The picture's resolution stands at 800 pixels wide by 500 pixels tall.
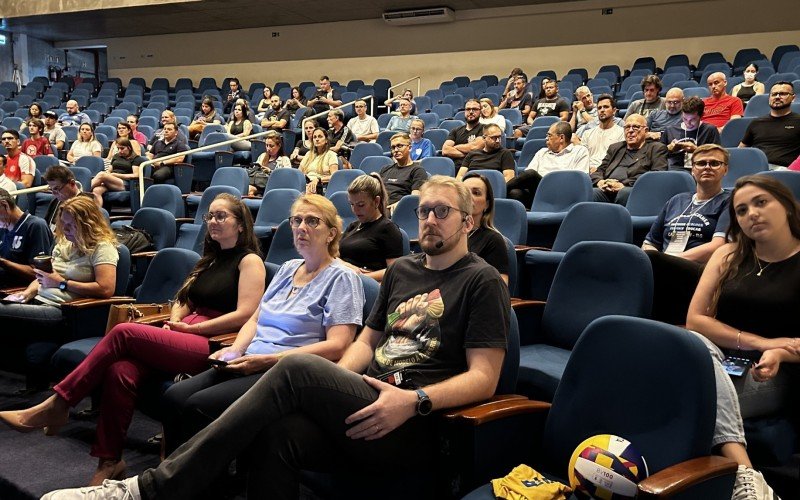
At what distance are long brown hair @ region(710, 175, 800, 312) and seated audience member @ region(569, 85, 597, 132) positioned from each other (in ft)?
12.5

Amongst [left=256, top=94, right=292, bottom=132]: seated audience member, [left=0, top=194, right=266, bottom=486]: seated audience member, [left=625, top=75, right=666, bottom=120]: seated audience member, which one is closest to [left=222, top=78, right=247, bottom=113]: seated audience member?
[left=256, top=94, right=292, bottom=132]: seated audience member

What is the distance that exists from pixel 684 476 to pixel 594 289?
3.25 ft

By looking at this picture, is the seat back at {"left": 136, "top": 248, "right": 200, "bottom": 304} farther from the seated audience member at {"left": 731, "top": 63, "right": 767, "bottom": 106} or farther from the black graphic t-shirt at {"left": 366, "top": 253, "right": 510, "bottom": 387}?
the seated audience member at {"left": 731, "top": 63, "right": 767, "bottom": 106}

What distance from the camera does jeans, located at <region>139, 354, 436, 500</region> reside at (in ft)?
4.35

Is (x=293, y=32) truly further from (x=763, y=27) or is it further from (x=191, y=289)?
(x=191, y=289)

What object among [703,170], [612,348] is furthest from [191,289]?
[703,170]

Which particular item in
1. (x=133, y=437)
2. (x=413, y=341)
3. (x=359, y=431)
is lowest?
(x=133, y=437)

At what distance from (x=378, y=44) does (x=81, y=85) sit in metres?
4.76

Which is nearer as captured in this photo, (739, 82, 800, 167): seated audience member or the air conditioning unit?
(739, 82, 800, 167): seated audience member

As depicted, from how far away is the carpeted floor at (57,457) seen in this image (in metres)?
1.87

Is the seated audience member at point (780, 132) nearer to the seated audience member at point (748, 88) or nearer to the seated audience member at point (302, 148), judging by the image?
the seated audience member at point (748, 88)

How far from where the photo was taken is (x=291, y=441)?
1330mm

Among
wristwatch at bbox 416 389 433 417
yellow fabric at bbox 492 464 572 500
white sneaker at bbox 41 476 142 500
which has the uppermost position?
wristwatch at bbox 416 389 433 417

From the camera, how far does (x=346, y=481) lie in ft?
4.60
